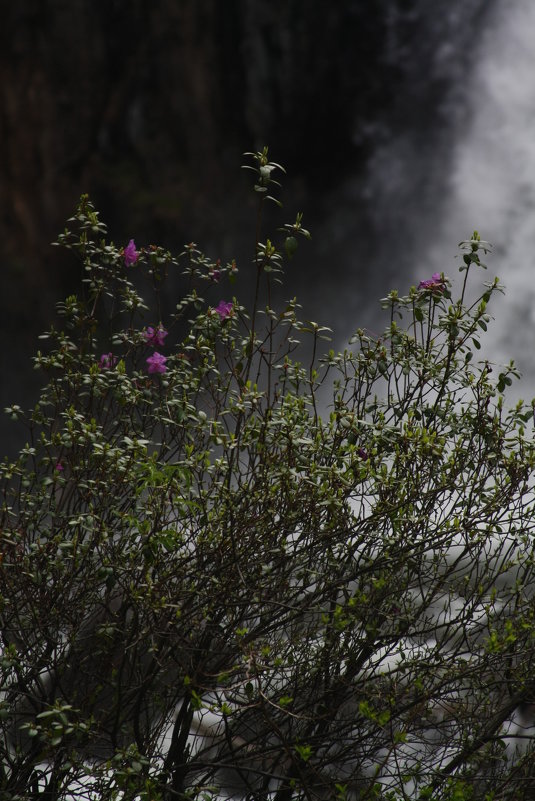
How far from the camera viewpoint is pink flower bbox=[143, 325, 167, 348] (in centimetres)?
348

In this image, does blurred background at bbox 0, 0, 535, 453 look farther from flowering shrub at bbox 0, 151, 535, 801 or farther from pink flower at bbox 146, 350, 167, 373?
flowering shrub at bbox 0, 151, 535, 801

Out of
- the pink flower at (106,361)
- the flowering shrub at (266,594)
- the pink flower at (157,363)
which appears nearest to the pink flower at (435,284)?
the flowering shrub at (266,594)

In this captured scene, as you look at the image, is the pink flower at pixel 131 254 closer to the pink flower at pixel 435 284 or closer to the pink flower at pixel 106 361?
the pink flower at pixel 106 361

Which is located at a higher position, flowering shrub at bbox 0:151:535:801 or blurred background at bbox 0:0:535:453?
blurred background at bbox 0:0:535:453

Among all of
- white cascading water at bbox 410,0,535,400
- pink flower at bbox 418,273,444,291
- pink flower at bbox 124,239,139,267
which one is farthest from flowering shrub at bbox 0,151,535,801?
white cascading water at bbox 410,0,535,400

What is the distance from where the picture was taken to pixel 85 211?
3.28 metres

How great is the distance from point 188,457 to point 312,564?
53 centimetres

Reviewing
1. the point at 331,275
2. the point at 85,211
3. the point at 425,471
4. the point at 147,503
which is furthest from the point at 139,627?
the point at 331,275

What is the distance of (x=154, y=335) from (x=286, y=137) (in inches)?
276

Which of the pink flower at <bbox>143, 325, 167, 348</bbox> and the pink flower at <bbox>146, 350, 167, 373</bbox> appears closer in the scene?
the pink flower at <bbox>146, 350, 167, 373</bbox>

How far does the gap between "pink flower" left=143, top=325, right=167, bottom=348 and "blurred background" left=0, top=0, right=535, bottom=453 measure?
4.95 metres

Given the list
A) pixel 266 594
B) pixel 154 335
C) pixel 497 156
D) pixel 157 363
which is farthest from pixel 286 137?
pixel 266 594

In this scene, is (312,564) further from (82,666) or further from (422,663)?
(82,666)

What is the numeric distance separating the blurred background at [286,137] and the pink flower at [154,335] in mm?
4952
